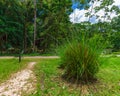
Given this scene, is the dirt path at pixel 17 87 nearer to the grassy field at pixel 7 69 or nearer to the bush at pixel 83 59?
the grassy field at pixel 7 69

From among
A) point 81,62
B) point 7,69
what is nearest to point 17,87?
point 81,62

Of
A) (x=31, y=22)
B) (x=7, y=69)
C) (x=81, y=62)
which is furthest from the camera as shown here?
(x=31, y=22)

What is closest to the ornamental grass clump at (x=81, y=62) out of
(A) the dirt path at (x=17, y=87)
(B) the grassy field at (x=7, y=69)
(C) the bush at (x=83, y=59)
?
(C) the bush at (x=83, y=59)

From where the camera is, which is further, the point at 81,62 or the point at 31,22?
the point at 31,22

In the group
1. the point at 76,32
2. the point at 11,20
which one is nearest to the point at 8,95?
the point at 76,32

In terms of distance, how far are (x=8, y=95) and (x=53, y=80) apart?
126 centimetres

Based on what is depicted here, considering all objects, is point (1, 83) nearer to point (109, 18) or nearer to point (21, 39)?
point (109, 18)

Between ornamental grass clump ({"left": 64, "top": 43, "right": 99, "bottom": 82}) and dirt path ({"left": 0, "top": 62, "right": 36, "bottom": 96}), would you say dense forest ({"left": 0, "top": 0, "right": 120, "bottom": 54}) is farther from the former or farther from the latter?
ornamental grass clump ({"left": 64, "top": 43, "right": 99, "bottom": 82})

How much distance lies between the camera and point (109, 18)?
51.4 ft

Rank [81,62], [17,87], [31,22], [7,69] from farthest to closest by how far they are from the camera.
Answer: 1. [31,22]
2. [7,69]
3. [17,87]
4. [81,62]

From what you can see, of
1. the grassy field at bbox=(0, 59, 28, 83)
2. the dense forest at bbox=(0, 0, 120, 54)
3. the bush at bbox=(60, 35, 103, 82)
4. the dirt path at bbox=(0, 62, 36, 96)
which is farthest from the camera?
the dense forest at bbox=(0, 0, 120, 54)

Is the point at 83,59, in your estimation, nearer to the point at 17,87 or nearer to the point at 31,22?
the point at 17,87

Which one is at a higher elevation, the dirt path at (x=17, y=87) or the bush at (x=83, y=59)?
the bush at (x=83, y=59)

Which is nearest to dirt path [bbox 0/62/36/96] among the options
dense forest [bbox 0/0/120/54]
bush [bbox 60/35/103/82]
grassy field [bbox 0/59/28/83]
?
grassy field [bbox 0/59/28/83]
